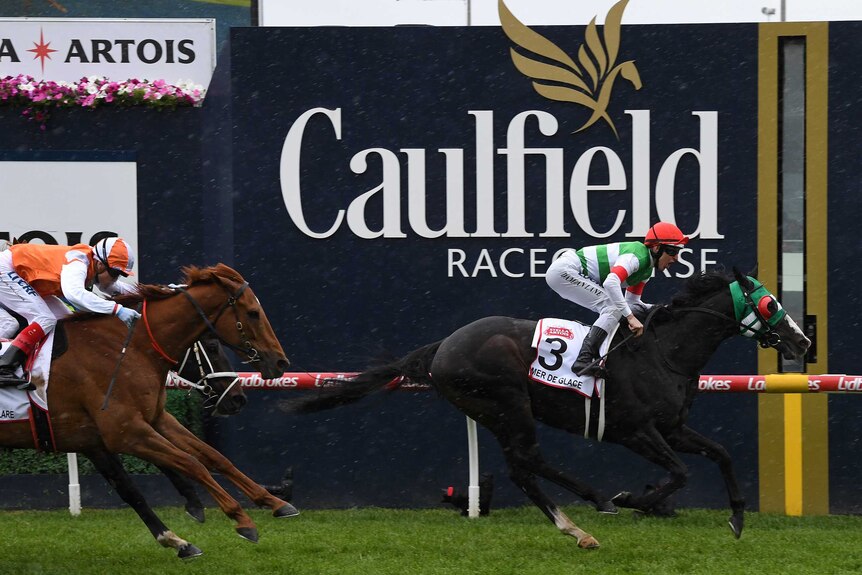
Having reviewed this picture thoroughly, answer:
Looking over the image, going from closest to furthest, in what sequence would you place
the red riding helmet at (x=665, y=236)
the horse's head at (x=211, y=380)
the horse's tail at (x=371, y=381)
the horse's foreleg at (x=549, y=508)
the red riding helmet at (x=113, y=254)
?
1. the red riding helmet at (x=113, y=254)
2. the horse's foreleg at (x=549, y=508)
3. the red riding helmet at (x=665, y=236)
4. the horse's head at (x=211, y=380)
5. the horse's tail at (x=371, y=381)

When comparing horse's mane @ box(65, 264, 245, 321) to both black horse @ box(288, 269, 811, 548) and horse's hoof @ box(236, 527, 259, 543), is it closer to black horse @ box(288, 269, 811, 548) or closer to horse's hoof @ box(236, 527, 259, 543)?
black horse @ box(288, 269, 811, 548)

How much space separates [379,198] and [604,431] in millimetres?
2457

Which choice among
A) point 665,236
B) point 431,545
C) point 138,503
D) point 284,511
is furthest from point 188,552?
point 665,236

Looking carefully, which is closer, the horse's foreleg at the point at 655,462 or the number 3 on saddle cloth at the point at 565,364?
the horse's foreleg at the point at 655,462

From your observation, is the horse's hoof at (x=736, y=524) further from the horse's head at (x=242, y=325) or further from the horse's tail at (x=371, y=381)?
the horse's head at (x=242, y=325)

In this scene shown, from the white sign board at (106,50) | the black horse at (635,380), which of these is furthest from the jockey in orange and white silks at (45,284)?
the white sign board at (106,50)

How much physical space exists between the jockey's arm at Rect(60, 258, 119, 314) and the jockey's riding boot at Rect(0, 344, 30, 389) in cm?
34

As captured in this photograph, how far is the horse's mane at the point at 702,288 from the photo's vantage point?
677 centimetres

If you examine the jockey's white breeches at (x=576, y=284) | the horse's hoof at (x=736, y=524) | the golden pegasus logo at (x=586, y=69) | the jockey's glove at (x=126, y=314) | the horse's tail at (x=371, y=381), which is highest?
the golden pegasus logo at (x=586, y=69)

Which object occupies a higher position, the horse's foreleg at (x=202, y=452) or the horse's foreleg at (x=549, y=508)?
the horse's foreleg at (x=202, y=452)

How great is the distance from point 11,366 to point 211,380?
126 centimetres

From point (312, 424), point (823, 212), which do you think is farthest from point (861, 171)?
point (312, 424)

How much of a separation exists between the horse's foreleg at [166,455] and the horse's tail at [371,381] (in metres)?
1.17

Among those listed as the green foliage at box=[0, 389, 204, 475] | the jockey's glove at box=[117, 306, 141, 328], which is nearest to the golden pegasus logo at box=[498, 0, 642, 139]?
the green foliage at box=[0, 389, 204, 475]
